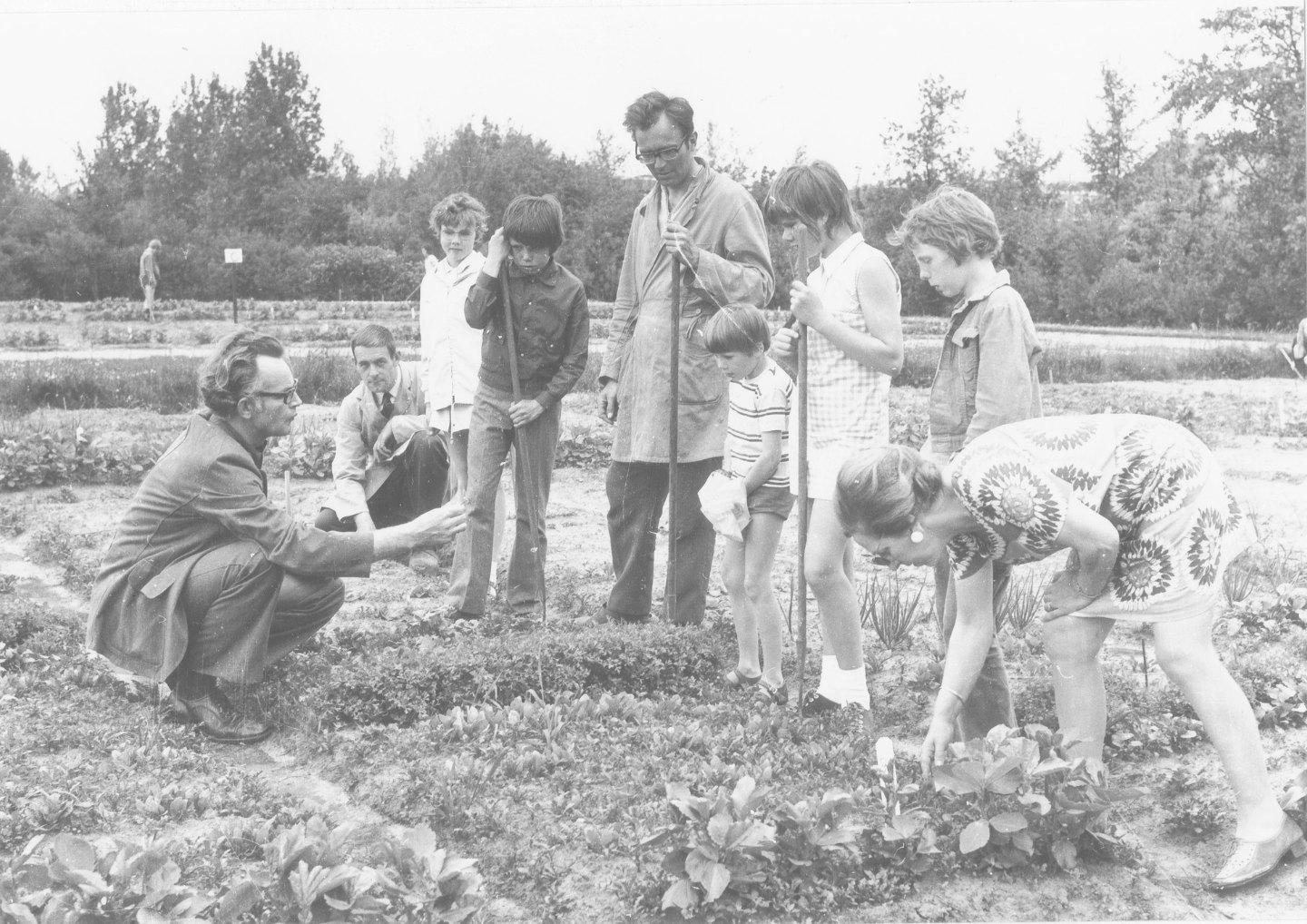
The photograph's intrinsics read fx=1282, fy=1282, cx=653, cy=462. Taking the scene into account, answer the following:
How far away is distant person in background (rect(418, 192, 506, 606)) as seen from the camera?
5.90 metres

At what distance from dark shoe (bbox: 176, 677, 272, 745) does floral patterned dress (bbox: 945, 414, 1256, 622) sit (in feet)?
8.06

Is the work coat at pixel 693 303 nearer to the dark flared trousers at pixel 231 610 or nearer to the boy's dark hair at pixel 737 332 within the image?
the boy's dark hair at pixel 737 332

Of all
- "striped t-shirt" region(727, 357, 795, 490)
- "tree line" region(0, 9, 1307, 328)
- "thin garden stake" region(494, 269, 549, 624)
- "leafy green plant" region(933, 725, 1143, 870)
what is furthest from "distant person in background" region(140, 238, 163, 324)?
"leafy green plant" region(933, 725, 1143, 870)

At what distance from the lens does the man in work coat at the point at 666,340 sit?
483 centimetres

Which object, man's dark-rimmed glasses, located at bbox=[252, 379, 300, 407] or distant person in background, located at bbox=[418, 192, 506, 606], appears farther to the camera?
distant person in background, located at bbox=[418, 192, 506, 606]

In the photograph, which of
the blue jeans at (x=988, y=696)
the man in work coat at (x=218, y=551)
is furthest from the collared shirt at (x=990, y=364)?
the man in work coat at (x=218, y=551)

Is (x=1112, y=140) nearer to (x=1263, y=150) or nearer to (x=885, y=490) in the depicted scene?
(x=1263, y=150)

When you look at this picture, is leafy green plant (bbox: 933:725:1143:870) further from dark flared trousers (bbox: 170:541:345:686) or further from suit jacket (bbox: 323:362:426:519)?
suit jacket (bbox: 323:362:426:519)

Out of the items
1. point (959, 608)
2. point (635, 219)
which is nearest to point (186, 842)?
point (959, 608)

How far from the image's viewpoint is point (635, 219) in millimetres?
5246

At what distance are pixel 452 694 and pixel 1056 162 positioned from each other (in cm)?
3608

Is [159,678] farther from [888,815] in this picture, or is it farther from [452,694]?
[888,815]

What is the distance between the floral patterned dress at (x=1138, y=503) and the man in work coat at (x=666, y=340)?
1.86m

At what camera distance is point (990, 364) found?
363 cm
